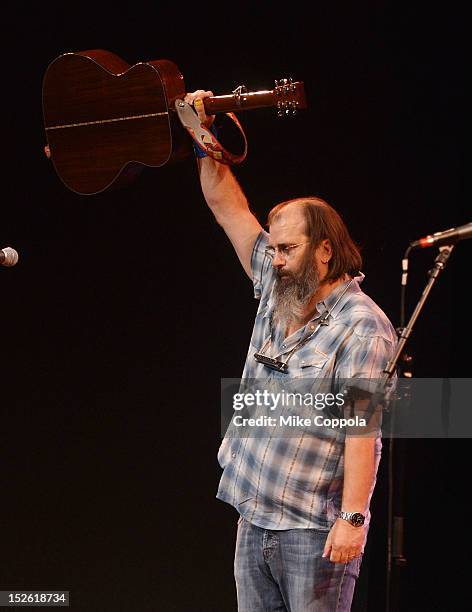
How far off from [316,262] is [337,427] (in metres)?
0.45

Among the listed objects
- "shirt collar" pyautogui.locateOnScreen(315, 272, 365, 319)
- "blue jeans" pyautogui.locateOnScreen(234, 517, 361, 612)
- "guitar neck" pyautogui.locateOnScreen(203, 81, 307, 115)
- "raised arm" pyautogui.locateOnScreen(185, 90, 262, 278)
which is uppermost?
"guitar neck" pyautogui.locateOnScreen(203, 81, 307, 115)

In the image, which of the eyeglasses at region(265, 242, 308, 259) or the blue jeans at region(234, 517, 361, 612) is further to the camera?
the eyeglasses at region(265, 242, 308, 259)

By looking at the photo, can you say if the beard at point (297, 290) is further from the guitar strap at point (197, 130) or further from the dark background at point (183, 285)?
the dark background at point (183, 285)

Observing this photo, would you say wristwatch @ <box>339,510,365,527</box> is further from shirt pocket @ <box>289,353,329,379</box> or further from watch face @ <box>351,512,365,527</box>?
shirt pocket @ <box>289,353,329,379</box>

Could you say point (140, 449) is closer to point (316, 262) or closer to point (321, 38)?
point (316, 262)

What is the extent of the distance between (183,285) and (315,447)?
1.15m

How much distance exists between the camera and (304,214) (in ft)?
8.48

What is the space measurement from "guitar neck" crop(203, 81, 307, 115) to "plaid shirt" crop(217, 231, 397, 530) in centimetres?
51

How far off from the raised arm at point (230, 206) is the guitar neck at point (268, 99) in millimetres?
231

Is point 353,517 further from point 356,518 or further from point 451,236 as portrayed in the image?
point 451,236

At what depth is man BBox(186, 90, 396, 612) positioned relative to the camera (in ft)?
7.91

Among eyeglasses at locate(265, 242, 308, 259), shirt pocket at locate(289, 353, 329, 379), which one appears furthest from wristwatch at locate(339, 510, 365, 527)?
eyeglasses at locate(265, 242, 308, 259)

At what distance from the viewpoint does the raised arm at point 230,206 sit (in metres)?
2.76

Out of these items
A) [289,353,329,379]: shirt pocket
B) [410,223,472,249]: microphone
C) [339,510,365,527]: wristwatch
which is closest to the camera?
[410,223,472,249]: microphone
